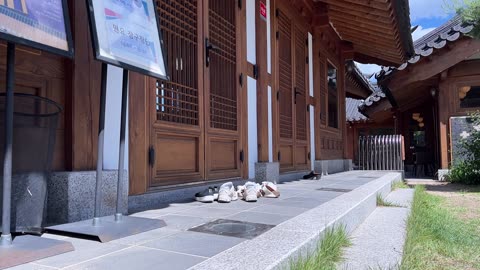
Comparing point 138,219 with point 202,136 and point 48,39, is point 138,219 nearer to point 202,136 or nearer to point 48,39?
point 48,39

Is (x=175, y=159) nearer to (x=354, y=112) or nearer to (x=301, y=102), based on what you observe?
(x=301, y=102)

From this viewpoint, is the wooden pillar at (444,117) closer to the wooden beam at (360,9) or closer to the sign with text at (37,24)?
the wooden beam at (360,9)

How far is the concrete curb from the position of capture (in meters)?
1.71

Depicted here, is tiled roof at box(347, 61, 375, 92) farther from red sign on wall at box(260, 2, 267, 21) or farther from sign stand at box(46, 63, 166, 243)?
sign stand at box(46, 63, 166, 243)

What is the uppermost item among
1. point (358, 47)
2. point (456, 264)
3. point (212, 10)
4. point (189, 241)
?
point (358, 47)

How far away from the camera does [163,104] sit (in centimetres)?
373

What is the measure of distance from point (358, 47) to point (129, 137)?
935 cm

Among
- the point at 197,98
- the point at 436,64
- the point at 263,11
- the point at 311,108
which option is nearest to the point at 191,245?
the point at 197,98

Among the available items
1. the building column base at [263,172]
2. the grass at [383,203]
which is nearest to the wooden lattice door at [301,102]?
the building column base at [263,172]

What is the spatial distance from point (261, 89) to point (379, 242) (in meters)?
3.29

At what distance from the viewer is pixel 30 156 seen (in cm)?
211

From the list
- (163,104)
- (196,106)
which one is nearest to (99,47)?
(163,104)

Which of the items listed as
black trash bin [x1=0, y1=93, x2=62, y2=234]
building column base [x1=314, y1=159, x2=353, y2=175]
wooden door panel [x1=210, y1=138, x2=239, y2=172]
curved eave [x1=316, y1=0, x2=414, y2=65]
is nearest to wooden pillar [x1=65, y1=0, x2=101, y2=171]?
black trash bin [x1=0, y1=93, x2=62, y2=234]

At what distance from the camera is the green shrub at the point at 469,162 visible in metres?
9.27
